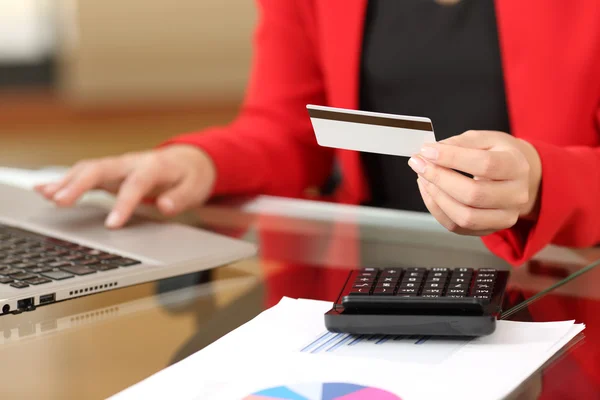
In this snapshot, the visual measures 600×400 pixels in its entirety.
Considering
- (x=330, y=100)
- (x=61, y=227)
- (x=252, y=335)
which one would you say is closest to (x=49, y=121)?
(x=330, y=100)

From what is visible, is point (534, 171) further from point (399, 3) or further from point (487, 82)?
point (399, 3)

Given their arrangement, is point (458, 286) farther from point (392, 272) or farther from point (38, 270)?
point (38, 270)

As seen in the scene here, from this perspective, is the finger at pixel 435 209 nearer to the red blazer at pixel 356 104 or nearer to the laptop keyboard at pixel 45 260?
the red blazer at pixel 356 104

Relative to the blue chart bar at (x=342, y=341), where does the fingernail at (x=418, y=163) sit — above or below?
above

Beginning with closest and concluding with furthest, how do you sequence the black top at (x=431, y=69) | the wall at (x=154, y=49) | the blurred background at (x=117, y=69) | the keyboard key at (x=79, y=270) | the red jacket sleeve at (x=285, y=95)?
the keyboard key at (x=79, y=270) < the black top at (x=431, y=69) < the red jacket sleeve at (x=285, y=95) < the blurred background at (x=117, y=69) < the wall at (x=154, y=49)

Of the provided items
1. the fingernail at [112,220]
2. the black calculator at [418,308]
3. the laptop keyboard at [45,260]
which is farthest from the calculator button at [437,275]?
the fingernail at [112,220]

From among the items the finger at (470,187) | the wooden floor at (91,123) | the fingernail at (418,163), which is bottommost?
the wooden floor at (91,123)

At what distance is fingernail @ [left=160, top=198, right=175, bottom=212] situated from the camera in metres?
0.89

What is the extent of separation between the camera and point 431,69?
3.50 feet

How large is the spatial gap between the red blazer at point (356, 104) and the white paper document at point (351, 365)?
199mm

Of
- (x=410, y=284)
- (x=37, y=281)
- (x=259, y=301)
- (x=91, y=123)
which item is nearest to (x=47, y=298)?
(x=37, y=281)

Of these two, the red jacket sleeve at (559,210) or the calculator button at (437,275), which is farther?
the red jacket sleeve at (559,210)

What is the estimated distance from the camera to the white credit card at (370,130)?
542mm

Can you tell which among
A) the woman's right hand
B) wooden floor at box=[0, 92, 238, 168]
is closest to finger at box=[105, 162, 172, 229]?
the woman's right hand
